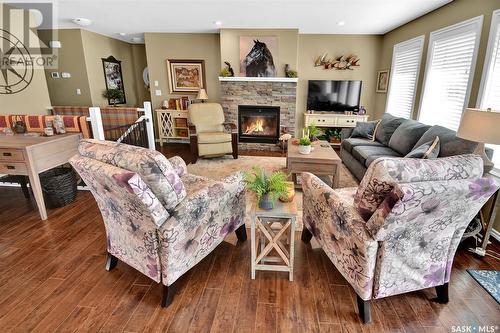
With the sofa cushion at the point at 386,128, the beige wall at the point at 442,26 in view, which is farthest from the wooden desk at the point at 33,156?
the beige wall at the point at 442,26

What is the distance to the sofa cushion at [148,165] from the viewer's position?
55.9 inches

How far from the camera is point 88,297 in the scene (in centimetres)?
176

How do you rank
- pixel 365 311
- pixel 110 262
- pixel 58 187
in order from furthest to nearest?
1. pixel 58 187
2. pixel 110 262
3. pixel 365 311

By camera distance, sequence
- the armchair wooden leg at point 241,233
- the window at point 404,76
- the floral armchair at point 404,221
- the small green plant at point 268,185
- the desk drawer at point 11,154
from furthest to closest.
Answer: the window at point 404,76 → the desk drawer at point 11,154 → the armchair wooden leg at point 241,233 → the small green plant at point 268,185 → the floral armchair at point 404,221

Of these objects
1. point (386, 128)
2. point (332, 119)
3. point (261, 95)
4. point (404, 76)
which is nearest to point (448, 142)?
point (386, 128)

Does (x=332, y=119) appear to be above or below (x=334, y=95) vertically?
below

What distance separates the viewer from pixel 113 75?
233 inches

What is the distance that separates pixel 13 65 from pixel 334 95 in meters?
5.60

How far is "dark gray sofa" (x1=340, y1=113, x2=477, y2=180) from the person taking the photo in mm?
2605

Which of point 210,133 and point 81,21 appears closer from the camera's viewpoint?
point 81,21

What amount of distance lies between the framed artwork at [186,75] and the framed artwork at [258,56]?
1.04 meters

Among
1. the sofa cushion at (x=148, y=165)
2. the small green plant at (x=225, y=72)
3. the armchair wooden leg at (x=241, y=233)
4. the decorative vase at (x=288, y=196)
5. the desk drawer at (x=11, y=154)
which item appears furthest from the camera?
the small green plant at (x=225, y=72)

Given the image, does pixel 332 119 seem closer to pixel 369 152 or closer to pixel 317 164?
pixel 369 152

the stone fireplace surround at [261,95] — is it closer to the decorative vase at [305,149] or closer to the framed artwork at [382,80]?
the framed artwork at [382,80]
